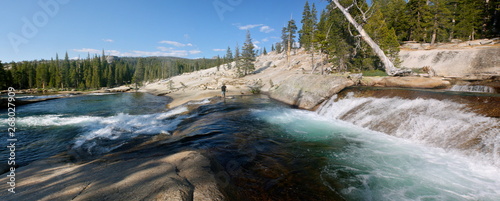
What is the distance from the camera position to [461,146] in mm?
6059

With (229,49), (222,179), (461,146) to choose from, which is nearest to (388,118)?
(461,146)

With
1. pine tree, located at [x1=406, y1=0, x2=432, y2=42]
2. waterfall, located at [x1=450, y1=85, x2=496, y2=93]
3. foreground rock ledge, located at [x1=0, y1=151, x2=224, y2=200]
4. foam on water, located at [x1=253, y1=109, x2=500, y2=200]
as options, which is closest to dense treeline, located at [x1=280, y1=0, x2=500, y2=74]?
pine tree, located at [x1=406, y1=0, x2=432, y2=42]

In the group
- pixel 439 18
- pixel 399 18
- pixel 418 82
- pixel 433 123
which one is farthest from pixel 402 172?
pixel 399 18

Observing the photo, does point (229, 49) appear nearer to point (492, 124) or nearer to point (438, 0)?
point (438, 0)

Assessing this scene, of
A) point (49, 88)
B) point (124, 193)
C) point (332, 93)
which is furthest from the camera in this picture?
point (49, 88)

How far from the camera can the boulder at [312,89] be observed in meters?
15.9

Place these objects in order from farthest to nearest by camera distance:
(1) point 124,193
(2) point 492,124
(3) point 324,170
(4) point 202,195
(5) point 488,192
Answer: (2) point 492,124 < (3) point 324,170 < (5) point 488,192 < (4) point 202,195 < (1) point 124,193

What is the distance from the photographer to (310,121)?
38.3ft

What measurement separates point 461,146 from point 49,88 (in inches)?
4104

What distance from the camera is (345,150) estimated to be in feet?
22.5

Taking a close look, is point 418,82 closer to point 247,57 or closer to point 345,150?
point 345,150

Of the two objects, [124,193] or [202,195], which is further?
[202,195]

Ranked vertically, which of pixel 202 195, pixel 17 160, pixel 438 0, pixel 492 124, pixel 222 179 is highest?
pixel 438 0

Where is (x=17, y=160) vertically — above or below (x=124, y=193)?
below
